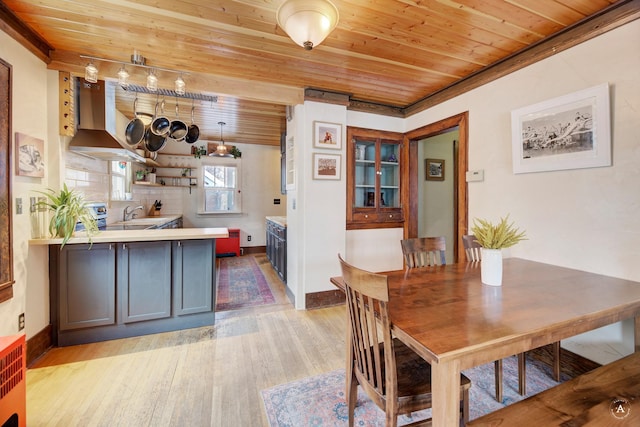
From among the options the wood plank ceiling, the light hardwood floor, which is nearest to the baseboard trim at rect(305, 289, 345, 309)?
the light hardwood floor

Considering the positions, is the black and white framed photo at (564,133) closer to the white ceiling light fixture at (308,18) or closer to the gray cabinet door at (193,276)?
the white ceiling light fixture at (308,18)

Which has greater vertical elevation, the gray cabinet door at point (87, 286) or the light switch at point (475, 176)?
the light switch at point (475, 176)

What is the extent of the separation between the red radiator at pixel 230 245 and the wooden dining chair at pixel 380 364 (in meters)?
4.90

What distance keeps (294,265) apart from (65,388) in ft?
6.97

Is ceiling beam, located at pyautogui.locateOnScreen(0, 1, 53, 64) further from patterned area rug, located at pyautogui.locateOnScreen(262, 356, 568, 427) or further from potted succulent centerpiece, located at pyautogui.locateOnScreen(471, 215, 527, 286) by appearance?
potted succulent centerpiece, located at pyautogui.locateOnScreen(471, 215, 527, 286)

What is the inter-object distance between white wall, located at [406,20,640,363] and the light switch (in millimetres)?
44

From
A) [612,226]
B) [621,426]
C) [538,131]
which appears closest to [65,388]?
[621,426]

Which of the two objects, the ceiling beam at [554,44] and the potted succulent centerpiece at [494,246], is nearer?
the potted succulent centerpiece at [494,246]

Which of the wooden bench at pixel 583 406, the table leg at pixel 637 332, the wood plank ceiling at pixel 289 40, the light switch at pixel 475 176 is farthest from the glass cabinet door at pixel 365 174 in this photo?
the wooden bench at pixel 583 406

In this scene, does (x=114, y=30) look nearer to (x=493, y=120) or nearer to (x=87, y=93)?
(x=87, y=93)

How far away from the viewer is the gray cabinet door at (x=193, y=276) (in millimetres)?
2559

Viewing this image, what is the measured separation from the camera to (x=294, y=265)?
10.7 ft

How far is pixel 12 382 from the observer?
1328 mm

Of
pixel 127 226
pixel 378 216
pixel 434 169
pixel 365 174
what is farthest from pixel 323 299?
pixel 127 226
